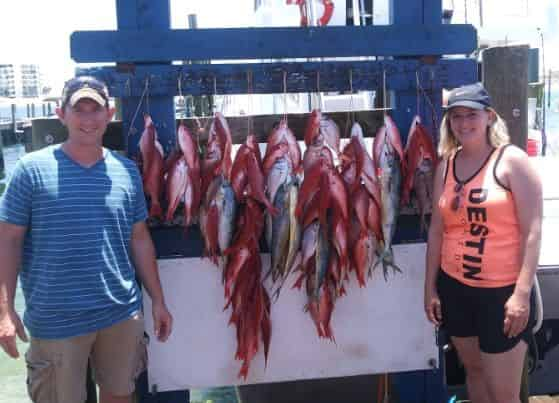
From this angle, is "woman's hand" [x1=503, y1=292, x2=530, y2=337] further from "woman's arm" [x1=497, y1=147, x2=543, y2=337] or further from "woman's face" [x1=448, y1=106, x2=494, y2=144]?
"woman's face" [x1=448, y1=106, x2=494, y2=144]

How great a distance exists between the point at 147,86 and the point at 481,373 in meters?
2.27

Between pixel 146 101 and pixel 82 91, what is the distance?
0.73 metres

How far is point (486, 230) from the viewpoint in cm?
298

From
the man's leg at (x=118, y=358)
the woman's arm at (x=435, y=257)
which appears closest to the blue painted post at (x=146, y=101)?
the man's leg at (x=118, y=358)

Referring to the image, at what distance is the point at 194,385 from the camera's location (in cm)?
373

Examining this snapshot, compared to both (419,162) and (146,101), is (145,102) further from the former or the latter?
(419,162)

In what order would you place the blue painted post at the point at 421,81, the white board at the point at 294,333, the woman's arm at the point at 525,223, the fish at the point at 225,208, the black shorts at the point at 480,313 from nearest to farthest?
the woman's arm at the point at 525,223 < the black shorts at the point at 480,313 < the fish at the point at 225,208 < the white board at the point at 294,333 < the blue painted post at the point at 421,81

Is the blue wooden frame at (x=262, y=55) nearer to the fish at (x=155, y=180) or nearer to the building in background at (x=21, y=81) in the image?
the fish at (x=155, y=180)

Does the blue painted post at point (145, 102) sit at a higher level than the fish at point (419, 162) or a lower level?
higher

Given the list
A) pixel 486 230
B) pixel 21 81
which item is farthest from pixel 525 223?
pixel 21 81

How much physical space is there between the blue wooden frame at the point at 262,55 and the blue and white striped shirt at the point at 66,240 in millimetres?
792

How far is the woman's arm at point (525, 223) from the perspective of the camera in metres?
2.88

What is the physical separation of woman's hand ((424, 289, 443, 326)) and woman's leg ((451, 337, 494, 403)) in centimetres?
12

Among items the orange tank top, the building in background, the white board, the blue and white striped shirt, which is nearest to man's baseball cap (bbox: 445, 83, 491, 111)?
the orange tank top
